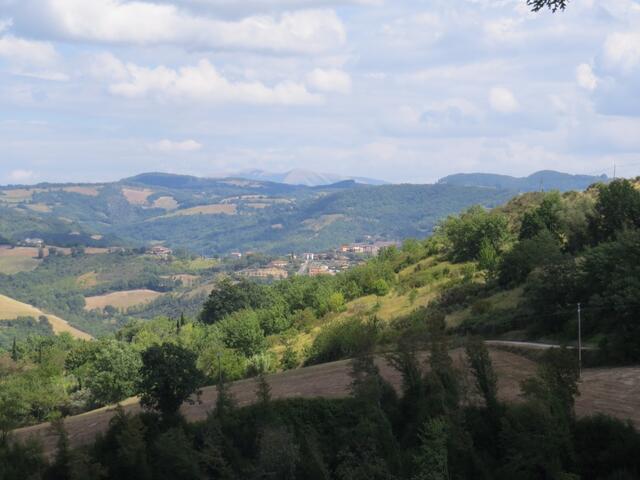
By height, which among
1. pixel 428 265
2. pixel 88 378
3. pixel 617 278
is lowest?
pixel 88 378

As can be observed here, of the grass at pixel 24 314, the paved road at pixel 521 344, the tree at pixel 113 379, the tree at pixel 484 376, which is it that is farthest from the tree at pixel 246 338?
the grass at pixel 24 314

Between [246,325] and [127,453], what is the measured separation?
134 ft

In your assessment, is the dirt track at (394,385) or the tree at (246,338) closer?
the dirt track at (394,385)

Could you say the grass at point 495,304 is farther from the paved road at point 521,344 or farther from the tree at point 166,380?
the tree at point 166,380

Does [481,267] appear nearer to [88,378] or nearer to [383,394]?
[88,378]

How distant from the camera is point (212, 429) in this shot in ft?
75.5

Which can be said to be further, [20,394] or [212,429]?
[20,394]

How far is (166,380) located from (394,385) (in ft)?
26.6

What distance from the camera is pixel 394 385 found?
2770 cm

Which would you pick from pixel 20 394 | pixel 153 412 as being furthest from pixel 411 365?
pixel 20 394

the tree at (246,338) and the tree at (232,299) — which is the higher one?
the tree at (246,338)

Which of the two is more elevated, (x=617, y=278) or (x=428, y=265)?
(x=617, y=278)

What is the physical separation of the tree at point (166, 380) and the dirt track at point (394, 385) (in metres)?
1.15

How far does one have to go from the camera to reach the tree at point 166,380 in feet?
83.9
